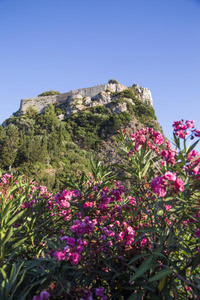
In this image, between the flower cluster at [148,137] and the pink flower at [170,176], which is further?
the flower cluster at [148,137]

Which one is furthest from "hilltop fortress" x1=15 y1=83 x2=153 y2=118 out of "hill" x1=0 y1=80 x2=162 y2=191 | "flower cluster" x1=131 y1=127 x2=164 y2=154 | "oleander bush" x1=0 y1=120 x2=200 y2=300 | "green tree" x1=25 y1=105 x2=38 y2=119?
"oleander bush" x1=0 y1=120 x2=200 y2=300

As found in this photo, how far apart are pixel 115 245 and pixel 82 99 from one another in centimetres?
3905

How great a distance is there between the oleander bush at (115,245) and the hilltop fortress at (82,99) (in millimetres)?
36255

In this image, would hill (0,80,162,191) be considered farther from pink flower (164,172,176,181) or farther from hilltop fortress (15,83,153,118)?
pink flower (164,172,176,181)

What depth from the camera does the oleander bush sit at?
1.03 m

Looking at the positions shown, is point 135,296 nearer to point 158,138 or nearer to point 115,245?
point 115,245

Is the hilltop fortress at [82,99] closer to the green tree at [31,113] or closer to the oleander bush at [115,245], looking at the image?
the green tree at [31,113]

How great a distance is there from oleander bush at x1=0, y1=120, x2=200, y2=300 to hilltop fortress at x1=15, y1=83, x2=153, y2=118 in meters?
36.3

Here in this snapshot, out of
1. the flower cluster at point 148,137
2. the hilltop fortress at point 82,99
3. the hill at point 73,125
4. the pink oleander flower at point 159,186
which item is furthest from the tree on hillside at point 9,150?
the pink oleander flower at point 159,186

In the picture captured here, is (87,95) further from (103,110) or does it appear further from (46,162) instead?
(46,162)

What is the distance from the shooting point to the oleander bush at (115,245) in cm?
103

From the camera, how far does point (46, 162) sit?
22.4 m

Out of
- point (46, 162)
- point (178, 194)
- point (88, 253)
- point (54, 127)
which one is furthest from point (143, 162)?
point (54, 127)

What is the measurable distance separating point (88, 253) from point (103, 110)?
35238 millimetres
